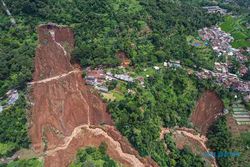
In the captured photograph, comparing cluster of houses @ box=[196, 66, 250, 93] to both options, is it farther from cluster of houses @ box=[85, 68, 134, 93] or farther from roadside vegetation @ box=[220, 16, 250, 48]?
cluster of houses @ box=[85, 68, 134, 93]

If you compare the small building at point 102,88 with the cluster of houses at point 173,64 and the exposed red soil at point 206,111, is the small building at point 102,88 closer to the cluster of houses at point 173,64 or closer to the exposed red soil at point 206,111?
the cluster of houses at point 173,64

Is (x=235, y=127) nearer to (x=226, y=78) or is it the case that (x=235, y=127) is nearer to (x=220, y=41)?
(x=226, y=78)

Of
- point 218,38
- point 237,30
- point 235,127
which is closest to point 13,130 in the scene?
point 235,127

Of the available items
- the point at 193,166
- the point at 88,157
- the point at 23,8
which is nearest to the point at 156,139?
the point at 193,166

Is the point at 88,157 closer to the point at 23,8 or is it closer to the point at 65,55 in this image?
the point at 65,55

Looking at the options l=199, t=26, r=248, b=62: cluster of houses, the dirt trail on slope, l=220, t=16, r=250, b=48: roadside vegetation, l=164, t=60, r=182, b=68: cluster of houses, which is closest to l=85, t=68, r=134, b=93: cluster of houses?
l=164, t=60, r=182, b=68: cluster of houses

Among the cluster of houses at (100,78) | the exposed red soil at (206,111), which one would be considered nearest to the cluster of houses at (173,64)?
the exposed red soil at (206,111)
